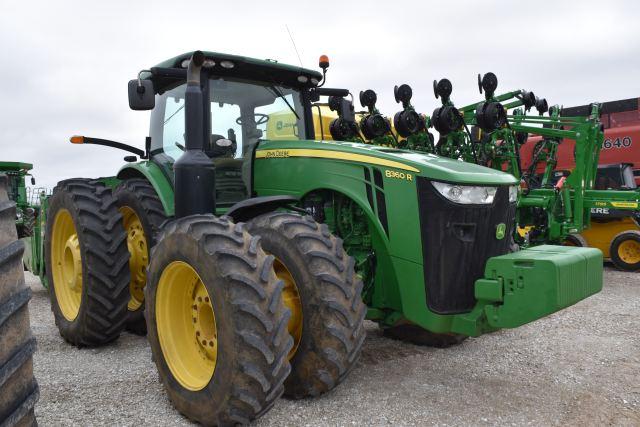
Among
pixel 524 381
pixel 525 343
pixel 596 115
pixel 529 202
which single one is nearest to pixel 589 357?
pixel 525 343

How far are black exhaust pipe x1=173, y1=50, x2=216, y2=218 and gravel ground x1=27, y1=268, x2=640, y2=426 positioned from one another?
1.23m

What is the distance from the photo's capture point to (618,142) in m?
14.3

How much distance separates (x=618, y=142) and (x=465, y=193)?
12.9 metres

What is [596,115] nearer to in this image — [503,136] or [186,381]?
[503,136]

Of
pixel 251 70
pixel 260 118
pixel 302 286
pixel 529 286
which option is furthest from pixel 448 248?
pixel 251 70

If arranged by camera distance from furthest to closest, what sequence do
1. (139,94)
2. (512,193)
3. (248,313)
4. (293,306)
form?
1. (139,94)
2. (512,193)
3. (293,306)
4. (248,313)

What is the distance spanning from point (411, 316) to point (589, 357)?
6.39ft

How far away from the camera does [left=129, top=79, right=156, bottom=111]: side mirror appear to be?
3.95 metres

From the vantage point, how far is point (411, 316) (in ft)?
11.6

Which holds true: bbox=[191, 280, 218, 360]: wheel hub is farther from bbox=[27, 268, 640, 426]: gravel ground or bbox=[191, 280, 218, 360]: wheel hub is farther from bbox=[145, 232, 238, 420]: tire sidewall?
bbox=[27, 268, 640, 426]: gravel ground

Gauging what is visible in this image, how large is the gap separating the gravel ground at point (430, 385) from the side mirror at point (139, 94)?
1.92m

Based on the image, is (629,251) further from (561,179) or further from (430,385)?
(430,385)

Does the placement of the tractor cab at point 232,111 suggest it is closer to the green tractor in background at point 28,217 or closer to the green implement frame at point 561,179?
the green tractor in background at point 28,217

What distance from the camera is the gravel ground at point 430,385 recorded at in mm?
3246
